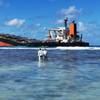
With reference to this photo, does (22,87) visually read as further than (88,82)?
No

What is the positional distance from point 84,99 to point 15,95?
3.07 meters

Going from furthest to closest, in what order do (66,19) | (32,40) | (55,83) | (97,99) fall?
(32,40), (66,19), (55,83), (97,99)

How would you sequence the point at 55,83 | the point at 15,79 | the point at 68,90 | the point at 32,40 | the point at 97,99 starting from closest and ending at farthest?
the point at 97,99
the point at 68,90
the point at 55,83
the point at 15,79
the point at 32,40

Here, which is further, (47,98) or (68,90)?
(68,90)

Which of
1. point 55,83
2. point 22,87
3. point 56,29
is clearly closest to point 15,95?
point 22,87

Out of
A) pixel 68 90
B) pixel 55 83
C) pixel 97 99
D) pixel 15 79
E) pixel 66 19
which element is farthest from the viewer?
pixel 66 19

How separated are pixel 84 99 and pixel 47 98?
61.0 inches

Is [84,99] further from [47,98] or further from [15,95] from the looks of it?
[15,95]

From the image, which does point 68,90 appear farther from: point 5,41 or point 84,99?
point 5,41

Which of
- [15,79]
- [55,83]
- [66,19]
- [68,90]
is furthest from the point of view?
[66,19]

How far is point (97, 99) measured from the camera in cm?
1789

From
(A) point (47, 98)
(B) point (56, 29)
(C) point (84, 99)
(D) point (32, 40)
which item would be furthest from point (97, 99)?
(D) point (32, 40)

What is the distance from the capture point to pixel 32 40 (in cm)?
16988

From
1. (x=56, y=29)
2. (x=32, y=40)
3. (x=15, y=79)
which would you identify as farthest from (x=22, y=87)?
(x=32, y=40)
